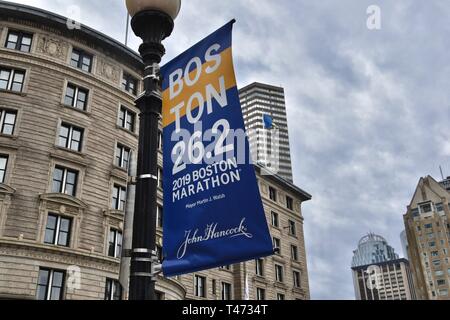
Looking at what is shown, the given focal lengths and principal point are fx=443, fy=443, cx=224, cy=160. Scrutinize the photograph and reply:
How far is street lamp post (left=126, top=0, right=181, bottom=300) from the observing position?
16.5ft

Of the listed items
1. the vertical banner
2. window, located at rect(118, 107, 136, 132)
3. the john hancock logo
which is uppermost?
window, located at rect(118, 107, 136, 132)

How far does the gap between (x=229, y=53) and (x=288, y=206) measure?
48.8 m

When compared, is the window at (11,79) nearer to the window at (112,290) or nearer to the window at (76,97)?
the window at (76,97)

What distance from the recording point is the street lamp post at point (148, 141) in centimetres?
504

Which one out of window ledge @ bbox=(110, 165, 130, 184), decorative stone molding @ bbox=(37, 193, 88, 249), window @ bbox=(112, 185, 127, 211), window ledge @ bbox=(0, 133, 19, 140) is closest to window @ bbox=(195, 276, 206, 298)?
window @ bbox=(112, 185, 127, 211)

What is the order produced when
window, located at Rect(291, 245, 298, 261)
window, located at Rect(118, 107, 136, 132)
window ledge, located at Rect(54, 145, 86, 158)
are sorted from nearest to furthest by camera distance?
window ledge, located at Rect(54, 145, 86, 158) < window, located at Rect(118, 107, 136, 132) < window, located at Rect(291, 245, 298, 261)

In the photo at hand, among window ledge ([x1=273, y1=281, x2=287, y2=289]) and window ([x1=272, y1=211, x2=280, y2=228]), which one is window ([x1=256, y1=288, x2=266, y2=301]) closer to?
window ledge ([x1=273, y1=281, x2=287, y2=289])

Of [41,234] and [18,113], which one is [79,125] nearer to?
[18,113]

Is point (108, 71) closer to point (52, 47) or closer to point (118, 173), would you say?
point (52, 47)

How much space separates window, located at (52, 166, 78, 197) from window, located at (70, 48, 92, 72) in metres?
8.06

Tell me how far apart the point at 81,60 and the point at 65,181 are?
9525 mm

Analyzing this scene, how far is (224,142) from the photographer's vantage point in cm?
576

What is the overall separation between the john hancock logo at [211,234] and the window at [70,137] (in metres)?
24.7
